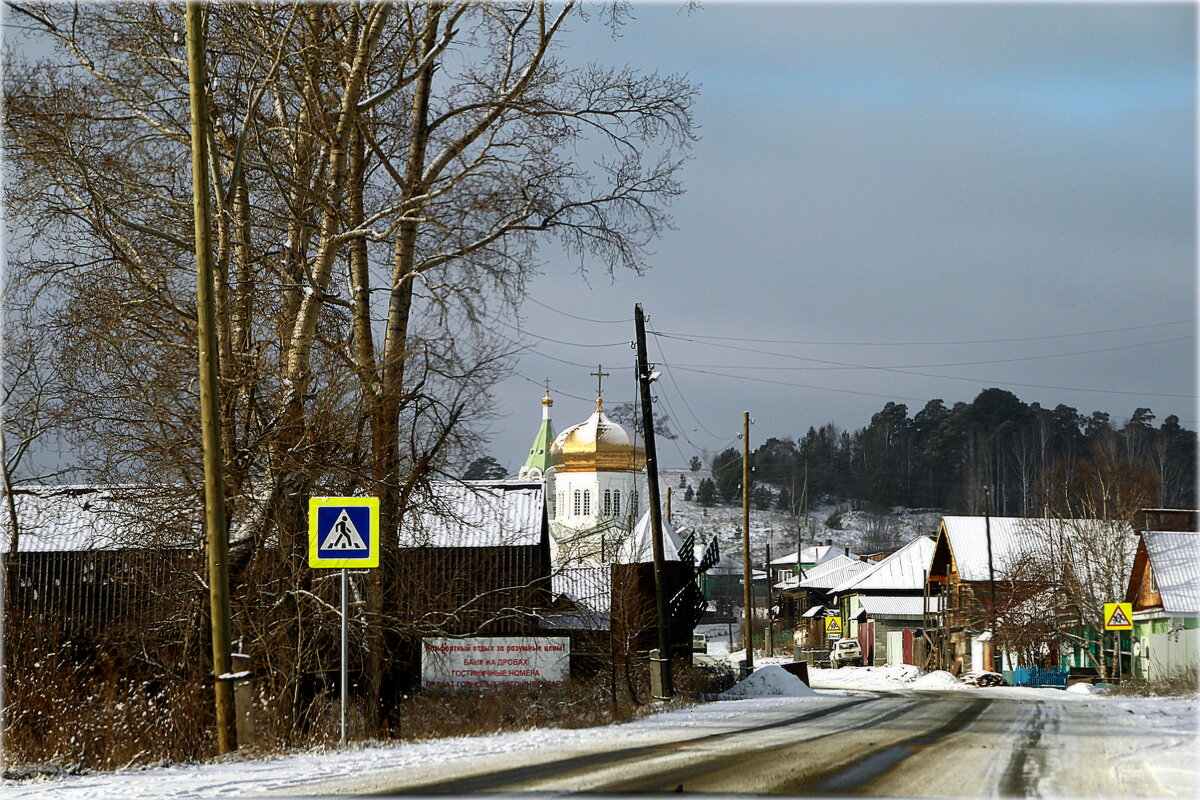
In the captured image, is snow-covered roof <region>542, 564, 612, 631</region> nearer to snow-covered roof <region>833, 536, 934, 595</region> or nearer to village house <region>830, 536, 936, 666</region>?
village house <region>830, 536, 936, 666</region>

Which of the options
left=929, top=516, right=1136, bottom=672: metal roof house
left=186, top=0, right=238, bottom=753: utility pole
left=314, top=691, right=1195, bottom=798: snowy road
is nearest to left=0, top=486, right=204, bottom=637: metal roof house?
left=186, top=0, right=238, bottom=753: utility pole

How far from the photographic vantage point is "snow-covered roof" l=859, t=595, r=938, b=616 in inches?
2904

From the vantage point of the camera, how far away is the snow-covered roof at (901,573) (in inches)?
3002

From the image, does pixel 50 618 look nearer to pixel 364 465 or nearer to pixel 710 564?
pixel 364 465

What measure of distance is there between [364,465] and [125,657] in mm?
4484

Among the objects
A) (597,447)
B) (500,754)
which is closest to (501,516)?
(500,754)

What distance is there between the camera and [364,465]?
17.3 meters

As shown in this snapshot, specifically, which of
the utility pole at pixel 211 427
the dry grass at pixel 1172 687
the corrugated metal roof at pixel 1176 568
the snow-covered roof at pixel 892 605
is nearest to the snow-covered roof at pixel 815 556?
the snow-covered roof at pixel 892 605

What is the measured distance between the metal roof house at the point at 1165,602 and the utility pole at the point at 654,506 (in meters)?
20.6

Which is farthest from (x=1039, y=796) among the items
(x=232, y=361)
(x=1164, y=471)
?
(x=1164, y=471)

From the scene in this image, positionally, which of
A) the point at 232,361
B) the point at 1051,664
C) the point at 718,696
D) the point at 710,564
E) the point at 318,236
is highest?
the point at 318,236

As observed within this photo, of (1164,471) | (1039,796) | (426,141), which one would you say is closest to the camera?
(1039,796)

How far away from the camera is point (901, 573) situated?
77688mm

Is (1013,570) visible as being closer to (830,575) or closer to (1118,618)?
(1118,618)
